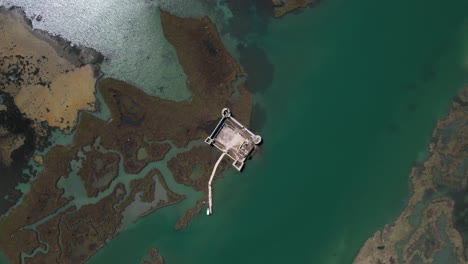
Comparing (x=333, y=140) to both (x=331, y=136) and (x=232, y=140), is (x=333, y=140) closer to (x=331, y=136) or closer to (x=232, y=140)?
(x=331, y=136)

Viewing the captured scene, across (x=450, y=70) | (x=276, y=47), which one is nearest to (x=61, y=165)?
(x=276, y=47)

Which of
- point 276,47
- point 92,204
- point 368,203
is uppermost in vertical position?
point 276,47

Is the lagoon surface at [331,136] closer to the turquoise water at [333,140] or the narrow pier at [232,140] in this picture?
the turquoise water at [333,140]

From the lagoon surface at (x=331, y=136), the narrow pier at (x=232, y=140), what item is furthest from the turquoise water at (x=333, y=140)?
the narrow pier at (x=232, y=140)

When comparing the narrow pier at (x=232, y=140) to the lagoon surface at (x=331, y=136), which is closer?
the narrow pier at (x=232, y=140)

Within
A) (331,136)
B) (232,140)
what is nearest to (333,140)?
(331,136)

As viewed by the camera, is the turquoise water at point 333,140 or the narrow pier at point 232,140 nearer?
the narrow pier at point 232,140

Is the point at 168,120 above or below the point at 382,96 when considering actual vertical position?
below

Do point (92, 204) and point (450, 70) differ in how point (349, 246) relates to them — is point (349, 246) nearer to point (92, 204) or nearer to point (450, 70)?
point (450, 70)
